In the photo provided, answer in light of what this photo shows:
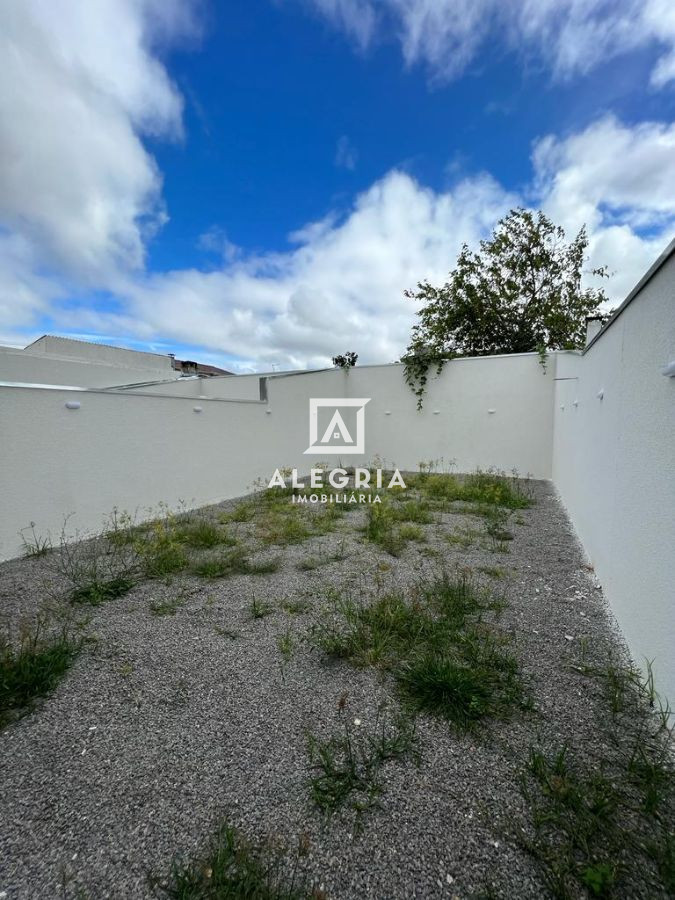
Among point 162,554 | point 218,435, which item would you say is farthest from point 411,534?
point 218,435

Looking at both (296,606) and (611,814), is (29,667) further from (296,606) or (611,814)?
(611,814)

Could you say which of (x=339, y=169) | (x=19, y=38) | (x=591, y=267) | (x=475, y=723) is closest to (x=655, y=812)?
(x=475, y=723)

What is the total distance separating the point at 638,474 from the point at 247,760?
2.48m

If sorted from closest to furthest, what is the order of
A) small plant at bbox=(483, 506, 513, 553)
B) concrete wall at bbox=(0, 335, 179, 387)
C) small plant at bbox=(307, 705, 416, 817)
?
small plant at bbox=(307, 705, 416, 817) → small plant at bbox=(483, 506, 513, 553) → concrete wall at bbox=(0, 335, 179, 387)

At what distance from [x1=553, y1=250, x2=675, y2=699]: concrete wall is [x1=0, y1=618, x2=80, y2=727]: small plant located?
305cm

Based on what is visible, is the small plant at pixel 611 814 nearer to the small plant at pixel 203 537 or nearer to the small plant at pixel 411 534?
the small plant at pixel 411 534

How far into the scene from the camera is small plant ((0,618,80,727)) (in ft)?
6.01

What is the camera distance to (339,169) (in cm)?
777

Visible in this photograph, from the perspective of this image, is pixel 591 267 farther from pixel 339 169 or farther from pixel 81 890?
pixel 81 890

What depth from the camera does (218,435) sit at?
6.19 metres

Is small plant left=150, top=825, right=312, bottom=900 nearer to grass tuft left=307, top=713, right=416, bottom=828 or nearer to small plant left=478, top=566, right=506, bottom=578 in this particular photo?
grass tuft left=307, top=713, right=416, bottom=828

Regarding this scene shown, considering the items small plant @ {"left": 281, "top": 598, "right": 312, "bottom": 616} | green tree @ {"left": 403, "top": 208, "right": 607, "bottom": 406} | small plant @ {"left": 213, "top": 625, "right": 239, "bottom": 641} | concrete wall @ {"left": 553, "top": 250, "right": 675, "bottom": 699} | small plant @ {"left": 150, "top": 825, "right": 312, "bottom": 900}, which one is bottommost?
small plant @ {"left": 213, "top": 625, "right": 239, "bottom": 641}

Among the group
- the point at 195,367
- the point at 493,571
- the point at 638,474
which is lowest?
the point at 493,571

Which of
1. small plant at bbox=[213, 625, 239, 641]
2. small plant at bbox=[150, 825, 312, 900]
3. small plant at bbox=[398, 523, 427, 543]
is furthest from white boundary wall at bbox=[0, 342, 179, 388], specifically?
small plant at bbox=[150, 825, 312, 900]
